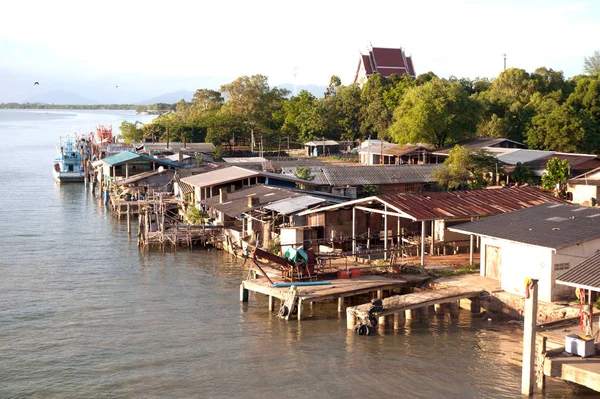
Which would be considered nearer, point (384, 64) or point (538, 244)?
point (538, 244)

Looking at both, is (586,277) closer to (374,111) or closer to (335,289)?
(335,289)

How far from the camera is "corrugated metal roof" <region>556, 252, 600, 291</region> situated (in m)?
20.0

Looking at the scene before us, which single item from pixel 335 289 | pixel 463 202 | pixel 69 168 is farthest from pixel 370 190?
pixel 69 168

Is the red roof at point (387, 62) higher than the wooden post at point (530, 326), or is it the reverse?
the red roof at point (387, 62)

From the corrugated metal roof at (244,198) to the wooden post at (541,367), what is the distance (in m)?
20.5

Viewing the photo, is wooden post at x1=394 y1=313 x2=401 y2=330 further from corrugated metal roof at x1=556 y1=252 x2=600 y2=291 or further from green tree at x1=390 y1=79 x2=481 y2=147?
green tree at x1=390 y1=79 x2=481 y2=147

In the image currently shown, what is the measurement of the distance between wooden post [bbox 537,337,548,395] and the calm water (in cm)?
34

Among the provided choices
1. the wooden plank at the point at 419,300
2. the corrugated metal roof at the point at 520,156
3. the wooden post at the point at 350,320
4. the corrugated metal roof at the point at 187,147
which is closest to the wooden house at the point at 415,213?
the wooden plank at the point at 419,300

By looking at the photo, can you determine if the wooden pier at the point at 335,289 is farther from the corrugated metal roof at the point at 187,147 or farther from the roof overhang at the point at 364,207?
the corrugated metal roof at the point at 187,147

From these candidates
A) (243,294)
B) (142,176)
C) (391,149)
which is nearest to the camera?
(243,294)

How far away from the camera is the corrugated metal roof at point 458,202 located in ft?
98.6

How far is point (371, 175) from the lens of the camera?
163 feet

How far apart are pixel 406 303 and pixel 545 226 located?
6092 mm

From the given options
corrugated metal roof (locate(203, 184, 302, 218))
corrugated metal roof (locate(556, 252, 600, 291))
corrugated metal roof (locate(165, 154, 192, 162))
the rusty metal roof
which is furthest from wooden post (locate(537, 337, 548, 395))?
corrugated metal roof (locate(165, 154, 192, 162))
